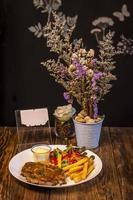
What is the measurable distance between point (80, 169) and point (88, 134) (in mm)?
310

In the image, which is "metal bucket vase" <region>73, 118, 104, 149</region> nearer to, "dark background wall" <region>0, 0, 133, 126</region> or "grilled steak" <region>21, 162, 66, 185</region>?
"grilled steak" <region>21, 162, 66, 185</region>

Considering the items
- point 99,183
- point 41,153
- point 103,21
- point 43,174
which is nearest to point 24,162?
point 41,153

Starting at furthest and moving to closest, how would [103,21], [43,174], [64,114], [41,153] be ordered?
[103,21]
[64,114]
[41,153]
[43,174]

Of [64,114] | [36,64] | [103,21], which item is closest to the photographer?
[64,114]

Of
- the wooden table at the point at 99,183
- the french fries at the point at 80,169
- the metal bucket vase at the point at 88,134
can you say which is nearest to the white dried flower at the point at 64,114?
the metal bucket vase at the point at 88,134

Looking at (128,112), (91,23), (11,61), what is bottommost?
(128,112)

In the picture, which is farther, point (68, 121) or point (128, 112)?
point (128, 112)

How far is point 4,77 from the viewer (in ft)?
8.68

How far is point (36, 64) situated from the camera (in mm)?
2604

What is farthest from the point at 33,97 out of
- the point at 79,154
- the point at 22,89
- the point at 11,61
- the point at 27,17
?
the point at 79,154

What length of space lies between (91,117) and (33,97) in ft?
2.68

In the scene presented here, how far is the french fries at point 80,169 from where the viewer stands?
5.24 feet

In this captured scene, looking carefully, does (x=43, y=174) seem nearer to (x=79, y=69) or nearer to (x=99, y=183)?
(x=99, y=183)

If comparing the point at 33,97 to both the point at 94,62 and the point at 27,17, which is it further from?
the point at 94,62
